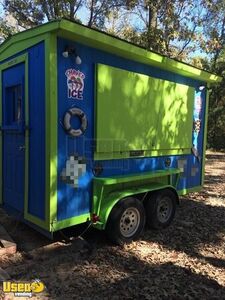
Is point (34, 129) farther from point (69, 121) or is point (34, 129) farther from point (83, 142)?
point (83, 142)

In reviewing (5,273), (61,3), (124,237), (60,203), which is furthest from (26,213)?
(61,3)

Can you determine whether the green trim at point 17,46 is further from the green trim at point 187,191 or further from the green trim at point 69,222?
the green trim at point 187,191

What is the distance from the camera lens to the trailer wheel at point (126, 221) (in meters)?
4.52

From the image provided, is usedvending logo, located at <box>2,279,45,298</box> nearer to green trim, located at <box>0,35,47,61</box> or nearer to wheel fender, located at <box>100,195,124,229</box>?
wheel fender, located at <box>100,195,124,229</box>

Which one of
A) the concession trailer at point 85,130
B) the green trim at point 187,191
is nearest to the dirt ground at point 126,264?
the concession trailer at point 85,130

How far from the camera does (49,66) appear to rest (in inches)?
152

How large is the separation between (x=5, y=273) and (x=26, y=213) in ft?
3.09

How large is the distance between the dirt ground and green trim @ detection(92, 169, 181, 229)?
518mm

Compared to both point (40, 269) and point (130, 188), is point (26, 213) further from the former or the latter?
point (130, 188)

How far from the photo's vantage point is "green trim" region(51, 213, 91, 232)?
13.4ft

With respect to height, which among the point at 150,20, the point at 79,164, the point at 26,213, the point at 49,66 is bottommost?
the point at 26,213

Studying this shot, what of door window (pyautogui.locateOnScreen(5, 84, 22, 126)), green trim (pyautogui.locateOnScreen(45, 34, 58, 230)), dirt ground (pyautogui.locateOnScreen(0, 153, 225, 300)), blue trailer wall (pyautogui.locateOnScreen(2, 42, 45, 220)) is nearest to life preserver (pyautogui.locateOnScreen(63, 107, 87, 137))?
green trim (pyautogui.locateOnScreen(45, 34, 58, 230))

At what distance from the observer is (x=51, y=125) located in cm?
394

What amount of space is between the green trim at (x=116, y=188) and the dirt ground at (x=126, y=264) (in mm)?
518
